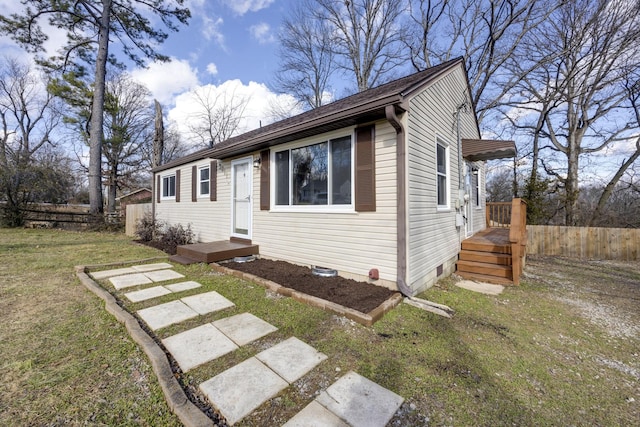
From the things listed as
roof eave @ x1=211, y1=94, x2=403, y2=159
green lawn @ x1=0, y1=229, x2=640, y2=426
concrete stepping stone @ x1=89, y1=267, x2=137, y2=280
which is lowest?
green lawn @ x1=0, y1=229, x2=640, y2=426

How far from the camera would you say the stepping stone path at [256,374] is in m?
1.61

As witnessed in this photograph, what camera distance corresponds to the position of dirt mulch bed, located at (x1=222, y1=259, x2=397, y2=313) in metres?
3.38

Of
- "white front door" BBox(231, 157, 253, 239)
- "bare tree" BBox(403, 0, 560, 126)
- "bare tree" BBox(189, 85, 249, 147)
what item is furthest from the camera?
"bare tree" BBox(189, 85, 249, 147)

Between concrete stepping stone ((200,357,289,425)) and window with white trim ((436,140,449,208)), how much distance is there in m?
4.34

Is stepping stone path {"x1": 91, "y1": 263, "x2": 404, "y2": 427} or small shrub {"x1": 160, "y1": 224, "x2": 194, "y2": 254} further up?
small shrub {"x1": 160, "y1": 224, "x2": 194, "y2": 254}

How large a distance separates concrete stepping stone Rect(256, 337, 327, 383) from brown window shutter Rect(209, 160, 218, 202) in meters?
5.74

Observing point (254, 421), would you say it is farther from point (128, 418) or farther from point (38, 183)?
point (38, 183)

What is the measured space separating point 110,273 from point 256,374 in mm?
4147

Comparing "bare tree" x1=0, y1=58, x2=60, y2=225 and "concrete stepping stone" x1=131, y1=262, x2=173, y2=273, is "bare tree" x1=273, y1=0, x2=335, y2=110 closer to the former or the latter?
"concrete stepping stone" x1=131, y1=262, x2=173, y2=273

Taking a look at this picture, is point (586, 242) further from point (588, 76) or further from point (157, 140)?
point (157, 140)

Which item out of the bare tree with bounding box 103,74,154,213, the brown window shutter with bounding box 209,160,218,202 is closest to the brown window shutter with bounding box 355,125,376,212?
the brown window shutter with bounding box 209,160,218,202

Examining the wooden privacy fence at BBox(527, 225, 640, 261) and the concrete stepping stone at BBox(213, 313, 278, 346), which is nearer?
the concrete stepping stone at BBox(213, 313, 278, 346)

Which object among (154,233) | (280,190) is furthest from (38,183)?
(280,190)

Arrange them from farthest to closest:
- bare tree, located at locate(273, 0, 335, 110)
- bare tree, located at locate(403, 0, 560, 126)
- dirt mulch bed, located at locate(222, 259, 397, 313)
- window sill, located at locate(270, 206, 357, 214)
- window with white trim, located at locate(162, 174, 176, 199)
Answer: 1. bare tree, located at locate(273, 0, 335, 110)
2. bare tree, located at locate(403, 0, 560, 126)
3. window with white trim, located at locate(162, 174, 176, 199)
4. window sill, located at locate(270, 206, 357, 214)
5. dirt mulch bed, located at locate(222, 259, 397, 313)
